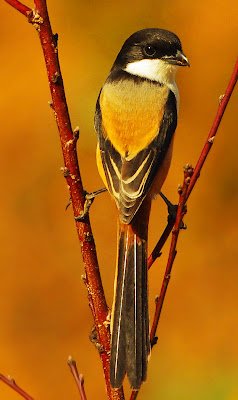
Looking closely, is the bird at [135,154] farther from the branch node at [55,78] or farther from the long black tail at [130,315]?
the branch node at [55,78]

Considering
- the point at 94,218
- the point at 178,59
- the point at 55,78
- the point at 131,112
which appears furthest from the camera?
the point at 94,218

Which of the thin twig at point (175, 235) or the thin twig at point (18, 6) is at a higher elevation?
the thin twig at point (18, 6)

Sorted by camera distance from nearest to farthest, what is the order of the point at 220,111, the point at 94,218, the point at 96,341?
the point at 220,111, the point at 96,341, the point at 94,218

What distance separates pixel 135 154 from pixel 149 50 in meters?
0.58

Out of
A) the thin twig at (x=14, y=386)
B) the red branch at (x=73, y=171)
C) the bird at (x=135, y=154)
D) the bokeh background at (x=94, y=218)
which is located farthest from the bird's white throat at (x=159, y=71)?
the bokeh background at (x=94, y=218)

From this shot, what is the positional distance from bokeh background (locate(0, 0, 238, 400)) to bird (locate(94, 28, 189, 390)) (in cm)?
309

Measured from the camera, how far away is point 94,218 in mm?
7539

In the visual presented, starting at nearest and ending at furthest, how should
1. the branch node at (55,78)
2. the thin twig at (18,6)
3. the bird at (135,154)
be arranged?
the thin twig at (18,6) < the branch node at (55,78) < the bird at (135,154)

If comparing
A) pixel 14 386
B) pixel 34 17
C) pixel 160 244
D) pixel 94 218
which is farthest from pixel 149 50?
pixel 94 218

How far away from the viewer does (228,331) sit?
7.12 metres

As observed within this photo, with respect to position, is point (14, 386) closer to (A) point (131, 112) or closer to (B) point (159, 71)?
(A) point (131, 112)

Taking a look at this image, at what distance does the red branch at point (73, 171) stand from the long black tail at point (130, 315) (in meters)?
0.05

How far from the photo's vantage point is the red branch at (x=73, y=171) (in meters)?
2.45

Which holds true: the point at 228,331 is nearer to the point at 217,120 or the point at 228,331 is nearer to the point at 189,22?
the point at 189,22
